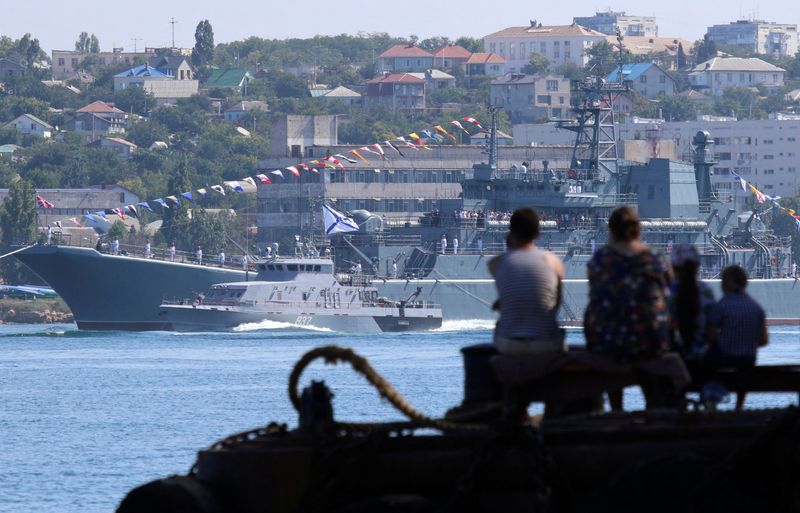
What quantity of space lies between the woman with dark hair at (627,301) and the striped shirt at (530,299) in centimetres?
20

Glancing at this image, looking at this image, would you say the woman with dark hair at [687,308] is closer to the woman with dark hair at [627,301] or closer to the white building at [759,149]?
the woman with dark hair at [627,301]

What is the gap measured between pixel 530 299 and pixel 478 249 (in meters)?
62.9

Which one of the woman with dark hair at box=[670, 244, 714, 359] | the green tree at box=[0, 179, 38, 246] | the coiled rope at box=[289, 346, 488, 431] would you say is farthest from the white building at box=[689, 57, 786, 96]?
the coiled rope at box=[289, 346, 488, 431]

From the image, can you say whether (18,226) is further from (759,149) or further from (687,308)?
(687,308)

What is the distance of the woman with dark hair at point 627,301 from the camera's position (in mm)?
7738

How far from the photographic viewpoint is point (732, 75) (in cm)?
19575

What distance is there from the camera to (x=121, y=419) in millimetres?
33625

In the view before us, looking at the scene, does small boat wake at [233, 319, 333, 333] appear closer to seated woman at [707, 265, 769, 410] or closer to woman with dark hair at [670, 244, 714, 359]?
seated woman at [707, 265, 769, 410]

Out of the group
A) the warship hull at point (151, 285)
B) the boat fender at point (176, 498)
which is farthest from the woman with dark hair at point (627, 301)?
the warship hull at point (151, 285)

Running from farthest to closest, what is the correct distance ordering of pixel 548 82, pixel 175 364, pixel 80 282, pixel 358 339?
pixel 548 82
pixel 80 282
pixel 358 339
pixel 175 364

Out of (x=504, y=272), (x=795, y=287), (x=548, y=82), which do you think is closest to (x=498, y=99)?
(x=548, y=82)

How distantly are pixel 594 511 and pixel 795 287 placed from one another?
231 ft

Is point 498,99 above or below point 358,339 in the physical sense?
above

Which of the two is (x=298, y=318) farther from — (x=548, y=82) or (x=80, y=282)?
(x=548, y=82)
